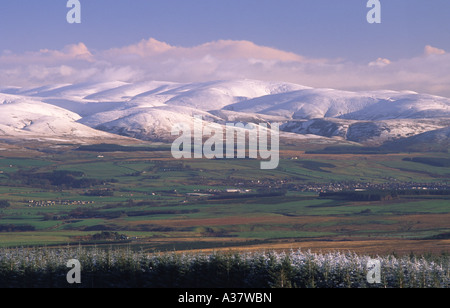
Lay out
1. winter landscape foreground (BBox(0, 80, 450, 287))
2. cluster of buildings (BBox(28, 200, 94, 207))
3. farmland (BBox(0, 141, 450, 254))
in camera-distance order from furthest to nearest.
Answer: cluster of buildings (BBox(28, 200, 94, 207))
farmland (BBox(0, 141, 450, 254))
winter landscape foreground (BBox(0, 80, 450, 287))

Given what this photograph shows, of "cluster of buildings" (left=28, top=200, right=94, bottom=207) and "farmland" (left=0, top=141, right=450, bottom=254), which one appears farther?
"cluster of buildings" (left=28, top=200, right=94, bottom=207)

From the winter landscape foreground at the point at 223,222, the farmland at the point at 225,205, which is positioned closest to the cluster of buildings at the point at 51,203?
the farmland at the point at 225,205

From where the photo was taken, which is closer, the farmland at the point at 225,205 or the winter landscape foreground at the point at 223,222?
the winter landscape foreground at the point at 223,222

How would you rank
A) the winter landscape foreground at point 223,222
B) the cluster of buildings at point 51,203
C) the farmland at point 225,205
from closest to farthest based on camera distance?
1. the winter landscape foreground at point 223,222
2. the farmland at point 225,205
3. the cluster of buildings at point 51,203

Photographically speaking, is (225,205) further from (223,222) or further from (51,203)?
(51,203)

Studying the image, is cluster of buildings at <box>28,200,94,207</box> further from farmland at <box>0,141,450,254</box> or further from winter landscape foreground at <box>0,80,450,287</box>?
winter landscape foreground at <box>0,80,450,287</box>

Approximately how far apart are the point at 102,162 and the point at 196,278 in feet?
492

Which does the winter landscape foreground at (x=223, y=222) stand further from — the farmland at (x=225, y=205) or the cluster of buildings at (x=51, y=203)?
the cluster of buildings at (x=51, y=203)

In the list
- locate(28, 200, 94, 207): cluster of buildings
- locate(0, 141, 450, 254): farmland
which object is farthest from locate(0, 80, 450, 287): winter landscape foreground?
locate(28, 200, 94, 207): cluster of buildings

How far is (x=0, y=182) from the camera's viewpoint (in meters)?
158

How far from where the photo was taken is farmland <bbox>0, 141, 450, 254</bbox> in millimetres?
88625

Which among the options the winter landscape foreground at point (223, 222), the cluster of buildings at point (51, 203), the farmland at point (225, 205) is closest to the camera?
the winter landscape foreground at point (223, 222)

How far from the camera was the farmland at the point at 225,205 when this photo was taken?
88.6m

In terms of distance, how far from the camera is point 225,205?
12838 centimetres
